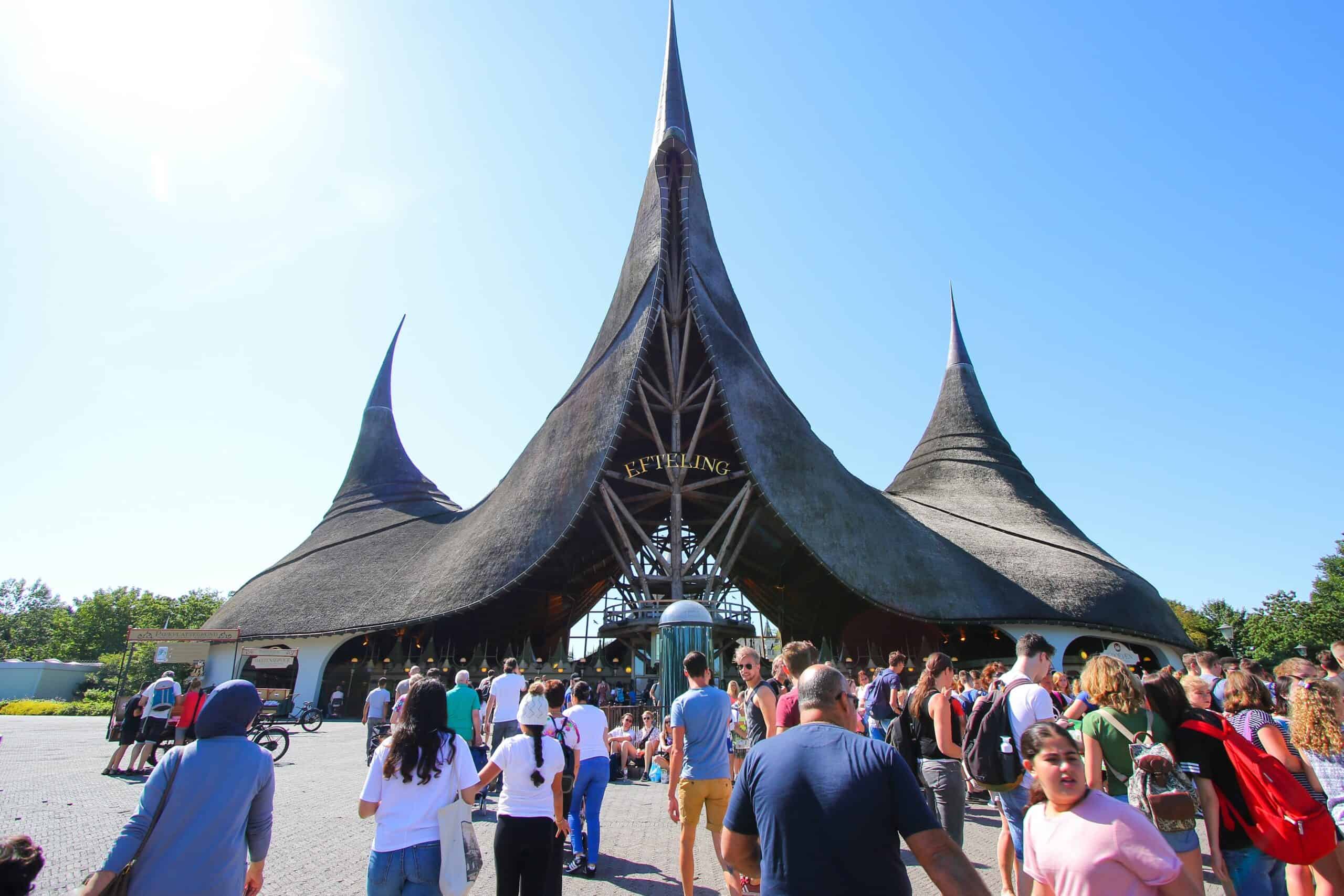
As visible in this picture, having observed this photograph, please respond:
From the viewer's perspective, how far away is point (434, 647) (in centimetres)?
2428

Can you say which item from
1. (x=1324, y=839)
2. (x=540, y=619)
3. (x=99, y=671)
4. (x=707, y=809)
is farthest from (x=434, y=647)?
(x=99, y=671)

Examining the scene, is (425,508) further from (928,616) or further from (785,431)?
(928,616)

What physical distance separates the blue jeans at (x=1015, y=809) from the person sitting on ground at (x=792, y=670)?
3.94 feet

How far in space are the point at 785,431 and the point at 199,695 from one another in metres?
15.4

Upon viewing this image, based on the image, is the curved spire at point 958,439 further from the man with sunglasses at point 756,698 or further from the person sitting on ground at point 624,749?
the man with sunglasses at point 756,698

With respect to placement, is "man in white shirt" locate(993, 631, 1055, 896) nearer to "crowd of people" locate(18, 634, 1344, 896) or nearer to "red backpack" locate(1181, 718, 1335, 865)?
"crowd of people" locate(18, 634, 1344, 896)

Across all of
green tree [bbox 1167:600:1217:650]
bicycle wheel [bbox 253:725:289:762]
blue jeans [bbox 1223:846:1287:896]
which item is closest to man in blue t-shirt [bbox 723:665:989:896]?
blue jeans [bbox 1223:846:1287:896]

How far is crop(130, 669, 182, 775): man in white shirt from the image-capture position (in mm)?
9641

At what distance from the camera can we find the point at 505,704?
762 cm

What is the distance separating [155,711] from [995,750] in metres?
9.79

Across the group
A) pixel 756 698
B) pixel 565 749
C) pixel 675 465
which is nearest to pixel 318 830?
pixel 565 749

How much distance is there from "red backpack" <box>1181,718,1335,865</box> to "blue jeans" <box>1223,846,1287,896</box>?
67 mm

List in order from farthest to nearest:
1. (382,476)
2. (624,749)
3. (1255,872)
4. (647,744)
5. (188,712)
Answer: (382,476)
(647,744)
(624,749)
(188,712)
(1255,872)

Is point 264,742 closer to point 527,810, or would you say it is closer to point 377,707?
point 377,707
